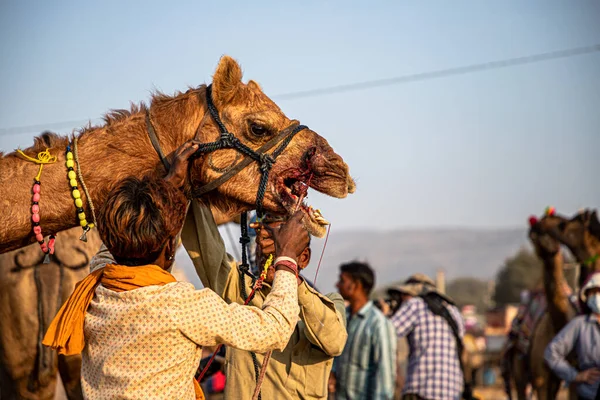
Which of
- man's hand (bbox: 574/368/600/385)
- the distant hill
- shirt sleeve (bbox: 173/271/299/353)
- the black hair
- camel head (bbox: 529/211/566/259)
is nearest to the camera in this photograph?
shirt sleeve (bbox: 173/271/299/353)

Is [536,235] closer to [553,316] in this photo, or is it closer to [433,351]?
[553,316]

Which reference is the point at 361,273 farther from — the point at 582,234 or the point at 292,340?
the point at 582,234

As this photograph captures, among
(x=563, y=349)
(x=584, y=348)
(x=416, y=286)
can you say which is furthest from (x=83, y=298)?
(x=563, y=349)

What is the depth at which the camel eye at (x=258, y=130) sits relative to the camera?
4203mm

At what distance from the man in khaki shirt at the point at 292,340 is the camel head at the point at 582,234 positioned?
23.0 feet

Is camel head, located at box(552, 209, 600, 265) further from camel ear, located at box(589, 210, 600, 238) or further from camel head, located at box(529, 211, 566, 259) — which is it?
camel head, located at box(529, 211, 566, 259)

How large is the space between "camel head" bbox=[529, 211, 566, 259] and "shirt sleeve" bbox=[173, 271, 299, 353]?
9.07 metres

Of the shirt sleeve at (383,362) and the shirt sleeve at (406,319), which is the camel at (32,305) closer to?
the shirt sleeve at (383,362)

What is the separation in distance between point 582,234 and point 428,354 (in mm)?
3648

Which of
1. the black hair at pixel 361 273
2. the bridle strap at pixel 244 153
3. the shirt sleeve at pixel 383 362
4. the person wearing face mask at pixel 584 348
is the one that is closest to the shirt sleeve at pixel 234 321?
the bridle strap at pixel 244 153

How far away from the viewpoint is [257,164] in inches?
164

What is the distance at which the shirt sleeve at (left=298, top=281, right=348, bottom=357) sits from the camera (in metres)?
4.30

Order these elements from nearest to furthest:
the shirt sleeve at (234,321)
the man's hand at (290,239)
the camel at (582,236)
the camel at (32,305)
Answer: the shirt sleeve at (234,321) < the man's hand at (290,239) < the camel at (32,305) < the camel at (582,236)

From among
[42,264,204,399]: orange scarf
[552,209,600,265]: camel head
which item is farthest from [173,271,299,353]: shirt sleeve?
[552,209,600,265]: camel head
